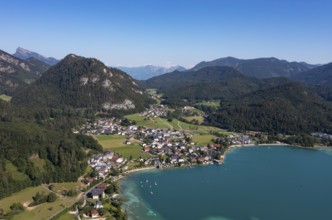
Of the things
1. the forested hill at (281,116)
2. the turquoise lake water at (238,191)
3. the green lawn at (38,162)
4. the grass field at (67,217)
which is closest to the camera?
the grass field at (67,217)

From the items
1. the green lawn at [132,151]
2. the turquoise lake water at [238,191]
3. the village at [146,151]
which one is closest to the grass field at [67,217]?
the village at [146,151]

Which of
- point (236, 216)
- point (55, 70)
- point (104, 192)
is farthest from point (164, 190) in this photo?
point (55, 70)

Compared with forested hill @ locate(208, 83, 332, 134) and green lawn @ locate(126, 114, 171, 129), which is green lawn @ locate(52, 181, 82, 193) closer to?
green lawn @ locate(126, 114, 171, 129)

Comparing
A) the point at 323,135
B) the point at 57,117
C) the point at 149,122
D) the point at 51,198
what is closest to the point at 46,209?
the point at 51,198

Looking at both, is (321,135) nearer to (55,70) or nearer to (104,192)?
(104,192)

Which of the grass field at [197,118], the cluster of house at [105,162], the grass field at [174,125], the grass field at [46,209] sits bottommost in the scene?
the grass field at [46,209]

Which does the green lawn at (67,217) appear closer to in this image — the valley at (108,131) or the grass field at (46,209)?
the valley at (108,131)
